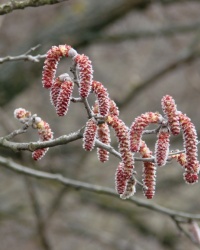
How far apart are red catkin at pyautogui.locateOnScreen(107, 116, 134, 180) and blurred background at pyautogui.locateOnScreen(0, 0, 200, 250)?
290 centimetres

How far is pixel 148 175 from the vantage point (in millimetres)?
2350

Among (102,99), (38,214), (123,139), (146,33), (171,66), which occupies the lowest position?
(38,214)

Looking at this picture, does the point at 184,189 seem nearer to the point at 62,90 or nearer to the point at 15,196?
the point at 15,196

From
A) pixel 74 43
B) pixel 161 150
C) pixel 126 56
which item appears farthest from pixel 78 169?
pixel 161 150

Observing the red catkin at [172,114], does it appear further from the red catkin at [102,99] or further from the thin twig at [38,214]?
the thin twig at [38,214]

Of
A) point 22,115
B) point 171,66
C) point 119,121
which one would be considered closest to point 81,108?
point 171,66

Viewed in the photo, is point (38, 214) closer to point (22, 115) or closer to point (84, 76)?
point (22, 115)

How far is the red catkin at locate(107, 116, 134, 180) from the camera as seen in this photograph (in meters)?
2.22

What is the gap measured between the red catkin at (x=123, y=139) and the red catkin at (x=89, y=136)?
0.06 meters

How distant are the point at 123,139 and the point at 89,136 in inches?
4.6

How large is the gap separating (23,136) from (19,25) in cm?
214

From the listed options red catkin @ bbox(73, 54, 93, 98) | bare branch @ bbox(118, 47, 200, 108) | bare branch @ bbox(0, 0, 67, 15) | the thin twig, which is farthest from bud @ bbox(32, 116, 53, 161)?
bare branch @ bbox(118, 47, 200, 108)

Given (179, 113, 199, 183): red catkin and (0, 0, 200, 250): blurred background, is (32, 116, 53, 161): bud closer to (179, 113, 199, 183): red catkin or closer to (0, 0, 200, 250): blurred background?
(179, 113, 199, 183): red catkin

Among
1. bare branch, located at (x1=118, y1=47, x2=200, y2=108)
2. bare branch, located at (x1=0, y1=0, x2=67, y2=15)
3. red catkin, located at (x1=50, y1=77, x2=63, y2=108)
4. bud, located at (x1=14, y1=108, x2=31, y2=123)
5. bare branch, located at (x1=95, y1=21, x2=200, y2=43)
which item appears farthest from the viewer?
bare branch, located at (x1=95, y1=21, x2=200, y2=43)
